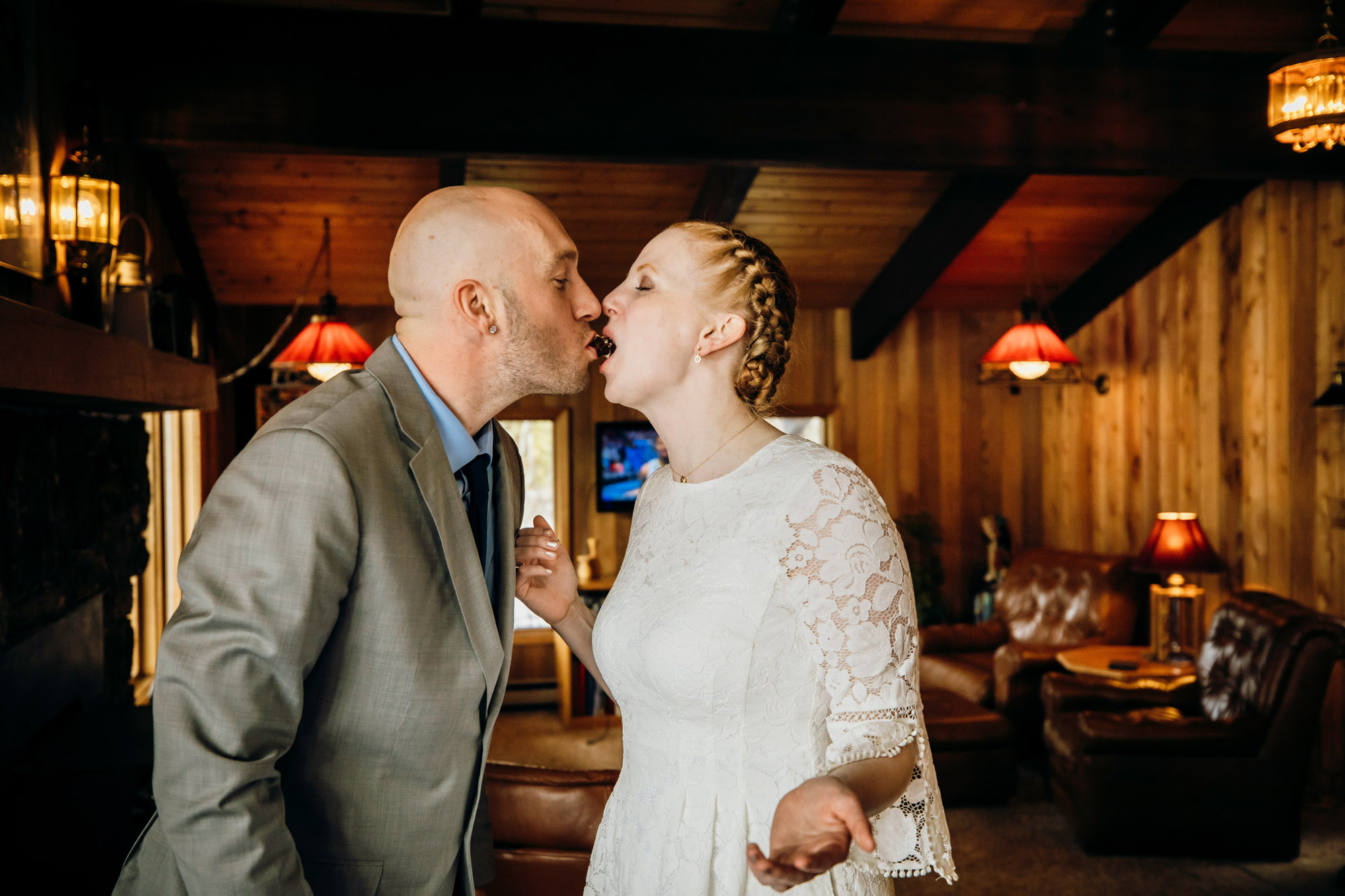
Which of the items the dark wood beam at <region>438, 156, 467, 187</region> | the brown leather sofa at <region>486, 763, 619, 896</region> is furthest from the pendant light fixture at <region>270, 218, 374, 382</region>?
the brown leather sofa at <region>486, 763, 619, 896</region>

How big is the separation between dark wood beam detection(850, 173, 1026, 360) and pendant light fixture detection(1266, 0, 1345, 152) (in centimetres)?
166

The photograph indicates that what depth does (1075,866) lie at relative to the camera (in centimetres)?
383

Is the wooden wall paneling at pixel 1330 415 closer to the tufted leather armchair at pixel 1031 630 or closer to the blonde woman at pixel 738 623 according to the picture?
the tufted leather armchair at pixel 1031 630

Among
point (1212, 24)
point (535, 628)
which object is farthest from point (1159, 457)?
point (535, 628)

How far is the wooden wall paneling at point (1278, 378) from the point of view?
475 centimetres

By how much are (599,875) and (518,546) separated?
1.95 feet

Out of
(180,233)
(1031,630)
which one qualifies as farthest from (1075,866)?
(180,233)

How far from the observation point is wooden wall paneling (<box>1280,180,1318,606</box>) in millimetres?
4621

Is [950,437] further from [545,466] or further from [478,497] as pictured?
[478,497]

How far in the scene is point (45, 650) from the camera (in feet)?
9.02

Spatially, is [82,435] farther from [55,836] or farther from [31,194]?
[55,836]

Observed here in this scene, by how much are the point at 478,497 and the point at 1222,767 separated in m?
3.63

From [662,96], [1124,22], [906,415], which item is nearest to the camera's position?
[662,96]

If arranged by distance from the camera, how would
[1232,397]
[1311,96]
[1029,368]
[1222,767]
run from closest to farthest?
[1311,96] → [1222,767] → [1232,397] → [1029,368]
